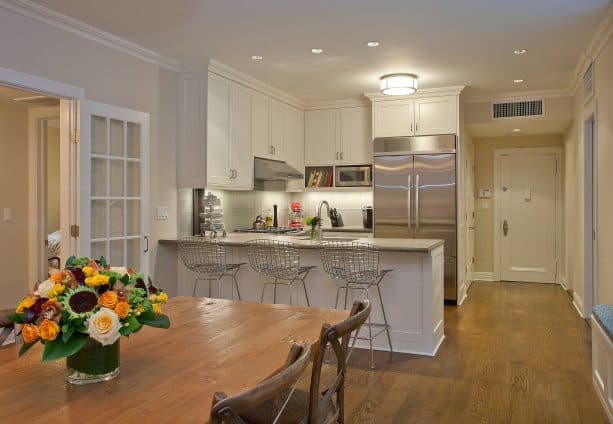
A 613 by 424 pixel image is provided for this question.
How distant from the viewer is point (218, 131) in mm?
5422

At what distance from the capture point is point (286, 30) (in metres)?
4.30

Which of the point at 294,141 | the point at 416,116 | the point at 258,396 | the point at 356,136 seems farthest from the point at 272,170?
the point at 258,396

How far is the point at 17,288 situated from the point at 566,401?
517cm

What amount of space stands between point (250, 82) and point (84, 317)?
4779mm

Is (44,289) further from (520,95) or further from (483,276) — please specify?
(483,276)

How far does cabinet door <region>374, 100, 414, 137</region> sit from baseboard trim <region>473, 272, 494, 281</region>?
3.05 metres

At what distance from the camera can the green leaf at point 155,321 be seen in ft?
5.40

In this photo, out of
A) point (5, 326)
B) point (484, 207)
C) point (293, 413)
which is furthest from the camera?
point (484, 207)

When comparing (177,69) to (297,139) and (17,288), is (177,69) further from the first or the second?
(17,288)

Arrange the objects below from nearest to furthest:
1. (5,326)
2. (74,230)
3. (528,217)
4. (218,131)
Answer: (5,326) < (74,230) < (218,131) < (528,217)

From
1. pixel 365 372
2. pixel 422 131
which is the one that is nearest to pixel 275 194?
pixel 422 131

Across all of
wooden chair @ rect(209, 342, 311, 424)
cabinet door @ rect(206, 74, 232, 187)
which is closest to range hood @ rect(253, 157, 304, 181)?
cabinet door @ rect(206, 74, 232, 187)

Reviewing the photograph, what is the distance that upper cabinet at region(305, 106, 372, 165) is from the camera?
716 cm

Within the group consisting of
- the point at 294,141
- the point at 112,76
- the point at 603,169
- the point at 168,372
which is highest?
the point at 112,76
